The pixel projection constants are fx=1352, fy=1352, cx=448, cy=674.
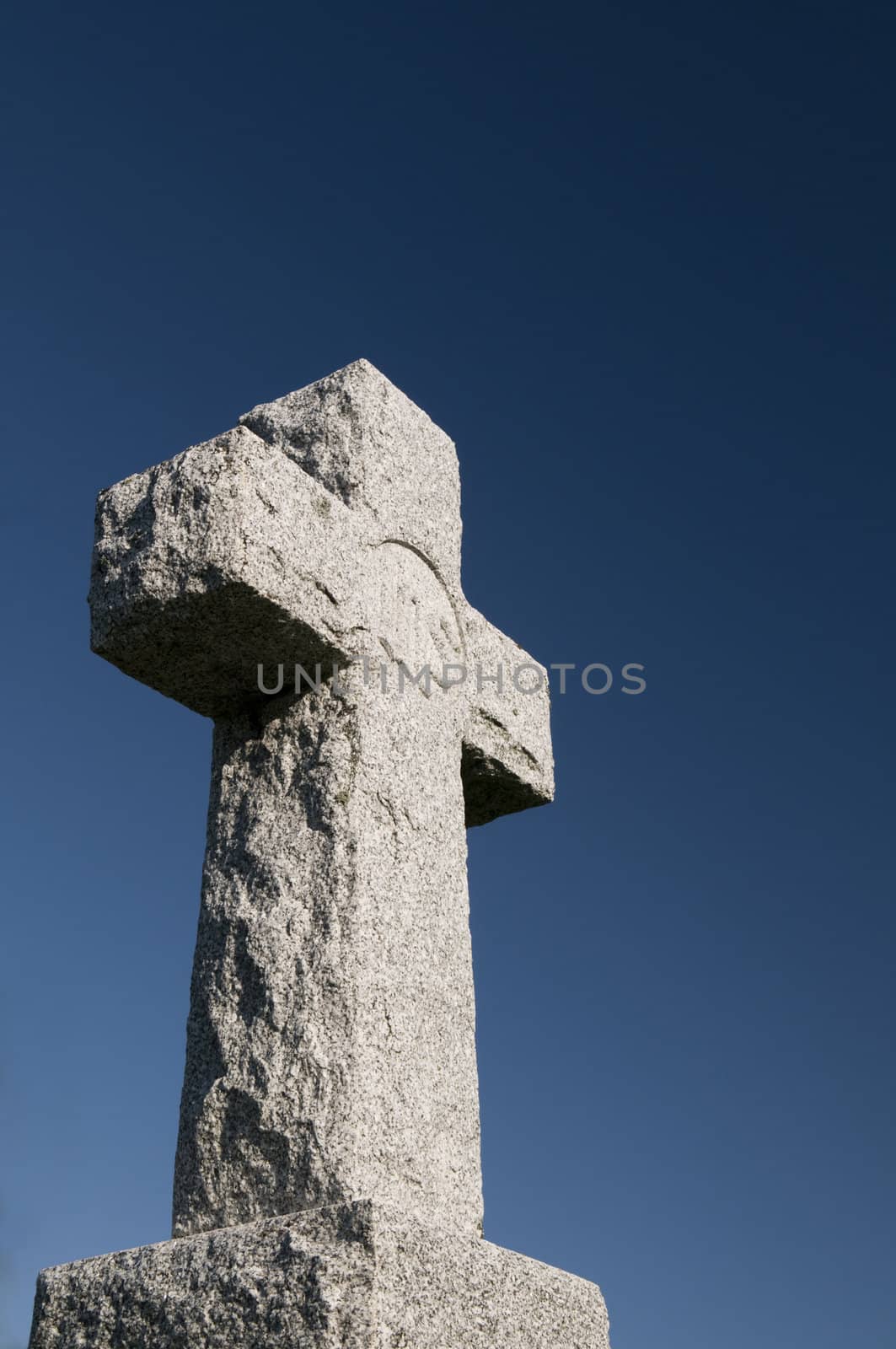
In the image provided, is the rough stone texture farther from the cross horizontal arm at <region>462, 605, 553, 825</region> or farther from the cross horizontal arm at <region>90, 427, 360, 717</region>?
the cross horizontal arm at <region>462, 605, 553, 825</region>

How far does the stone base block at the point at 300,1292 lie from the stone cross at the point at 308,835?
0.50 feet

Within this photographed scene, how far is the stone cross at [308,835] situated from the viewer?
3283 millimetres

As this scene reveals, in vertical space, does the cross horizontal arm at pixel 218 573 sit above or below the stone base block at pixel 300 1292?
above

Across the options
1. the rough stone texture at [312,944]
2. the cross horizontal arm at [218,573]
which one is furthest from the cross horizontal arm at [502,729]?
the cross horizontal arm at [218,573]

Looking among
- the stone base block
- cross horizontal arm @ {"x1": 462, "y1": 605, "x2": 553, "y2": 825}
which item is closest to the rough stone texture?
the stone base block

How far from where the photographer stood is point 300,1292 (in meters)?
2.87

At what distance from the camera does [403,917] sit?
144 inches

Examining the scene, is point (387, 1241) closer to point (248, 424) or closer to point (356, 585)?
point (356, 585)

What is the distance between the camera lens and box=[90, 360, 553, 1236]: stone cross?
3283 mm

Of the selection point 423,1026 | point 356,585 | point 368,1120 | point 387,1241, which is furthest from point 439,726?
point 387,1241

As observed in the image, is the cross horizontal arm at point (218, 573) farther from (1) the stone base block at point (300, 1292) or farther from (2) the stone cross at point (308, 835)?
(1) the stone base block at point (300, 1292)

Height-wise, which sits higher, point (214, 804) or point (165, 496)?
point (165, 496)

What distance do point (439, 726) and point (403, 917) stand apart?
774 millimetres

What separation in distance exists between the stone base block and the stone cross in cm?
15
